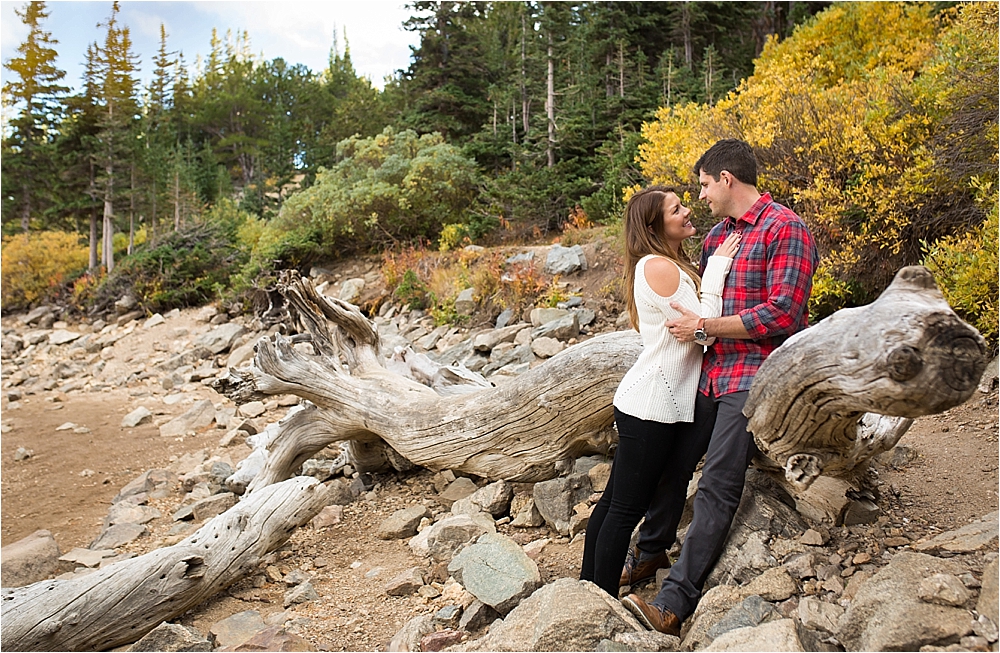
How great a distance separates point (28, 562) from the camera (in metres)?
4.88

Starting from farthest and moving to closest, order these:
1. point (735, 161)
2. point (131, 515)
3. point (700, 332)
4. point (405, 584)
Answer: point (131, 515), point (405, 584), point (735, 161), point (700, 332)

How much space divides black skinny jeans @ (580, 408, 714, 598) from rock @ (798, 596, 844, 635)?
0.73 m

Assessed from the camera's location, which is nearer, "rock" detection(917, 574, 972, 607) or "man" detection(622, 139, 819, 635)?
"rock" detection(917, 574, 972, 607)

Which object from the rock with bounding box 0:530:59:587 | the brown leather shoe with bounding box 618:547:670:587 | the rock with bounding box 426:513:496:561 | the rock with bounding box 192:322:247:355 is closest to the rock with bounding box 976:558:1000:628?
the brown leather shoe with bounding box 618:547:670:587

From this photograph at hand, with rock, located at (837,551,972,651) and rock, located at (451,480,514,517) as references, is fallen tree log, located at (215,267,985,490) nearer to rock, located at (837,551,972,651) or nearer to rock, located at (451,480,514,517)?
rock, located at (451,480,514,517)

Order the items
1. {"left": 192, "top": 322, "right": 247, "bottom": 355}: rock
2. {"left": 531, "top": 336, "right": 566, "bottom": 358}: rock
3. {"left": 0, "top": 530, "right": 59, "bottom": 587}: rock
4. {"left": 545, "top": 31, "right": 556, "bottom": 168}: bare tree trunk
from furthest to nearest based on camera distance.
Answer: {"left": 545, "top": 31, "right": 556, "bottom": 168}: bare tree trunk
{"left": 192, "top": 322, "right": 247, "bottom": 355}: rock
{"left": 531, "top": 336, "right": 566, "bottom": 358}: rock
{"left": 0, "top": 530, "right": 59, "bottom": 587}: rock

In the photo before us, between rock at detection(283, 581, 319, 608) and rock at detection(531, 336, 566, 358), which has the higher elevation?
rock at detection(531, 336, 566, 358)

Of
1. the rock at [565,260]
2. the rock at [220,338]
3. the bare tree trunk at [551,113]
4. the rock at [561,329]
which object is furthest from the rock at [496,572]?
the bare tree trunk at [551,113]

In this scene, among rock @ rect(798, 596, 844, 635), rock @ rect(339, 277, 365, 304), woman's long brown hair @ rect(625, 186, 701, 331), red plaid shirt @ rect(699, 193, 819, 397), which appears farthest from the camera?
rock @ rect(339, 277, 365, 304)

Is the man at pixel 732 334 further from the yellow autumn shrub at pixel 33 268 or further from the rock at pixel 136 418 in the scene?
the yellow autumn shrub at pixel 33 268

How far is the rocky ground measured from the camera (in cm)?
263

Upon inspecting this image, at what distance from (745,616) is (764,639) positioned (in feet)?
0.94

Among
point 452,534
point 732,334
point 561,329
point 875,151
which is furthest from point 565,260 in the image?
point 732,334

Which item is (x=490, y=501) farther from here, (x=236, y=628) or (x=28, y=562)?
(x=28, y=562)
